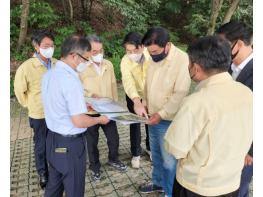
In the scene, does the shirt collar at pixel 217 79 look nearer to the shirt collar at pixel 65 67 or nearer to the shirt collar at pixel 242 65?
the shirt collar at pixel 242 65

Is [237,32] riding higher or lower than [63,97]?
higher

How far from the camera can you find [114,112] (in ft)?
9.51

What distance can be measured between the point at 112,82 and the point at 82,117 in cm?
144

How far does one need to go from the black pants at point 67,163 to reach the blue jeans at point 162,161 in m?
0.91

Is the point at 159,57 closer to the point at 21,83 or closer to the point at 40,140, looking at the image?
the point at 21,83

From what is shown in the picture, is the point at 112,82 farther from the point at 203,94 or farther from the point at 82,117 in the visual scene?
the point at 203,94

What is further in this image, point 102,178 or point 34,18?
point 34,18

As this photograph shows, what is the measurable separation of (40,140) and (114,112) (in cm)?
141

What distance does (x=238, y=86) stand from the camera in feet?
6.25

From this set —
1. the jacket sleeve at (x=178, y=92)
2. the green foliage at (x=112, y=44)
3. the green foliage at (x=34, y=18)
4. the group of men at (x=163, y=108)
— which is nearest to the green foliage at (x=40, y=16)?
the green foliage at (x=34, y=18)

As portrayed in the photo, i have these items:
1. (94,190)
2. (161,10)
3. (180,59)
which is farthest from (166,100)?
(161,10)

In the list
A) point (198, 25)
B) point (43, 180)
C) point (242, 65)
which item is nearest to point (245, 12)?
point (198, 25)

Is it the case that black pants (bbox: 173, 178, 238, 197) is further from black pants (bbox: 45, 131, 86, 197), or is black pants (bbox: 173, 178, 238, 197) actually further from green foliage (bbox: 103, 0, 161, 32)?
green foliage (bbox: 103, 0, 161, 32)

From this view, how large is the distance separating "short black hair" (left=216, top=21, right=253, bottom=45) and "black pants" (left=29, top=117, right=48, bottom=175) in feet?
8.02
